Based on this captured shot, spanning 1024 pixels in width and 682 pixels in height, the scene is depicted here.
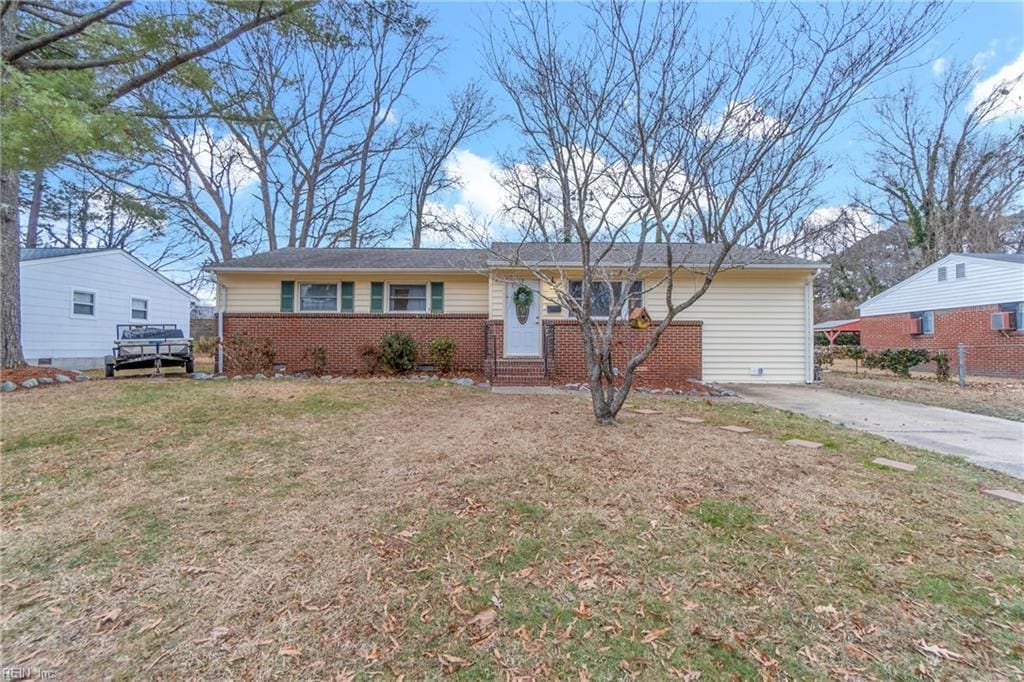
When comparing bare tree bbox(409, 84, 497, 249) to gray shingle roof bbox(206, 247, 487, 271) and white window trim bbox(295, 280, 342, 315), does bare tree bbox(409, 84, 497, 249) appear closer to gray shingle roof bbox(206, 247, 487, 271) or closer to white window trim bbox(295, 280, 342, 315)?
gray shingle roof bbox(206, 247, 487, 271)

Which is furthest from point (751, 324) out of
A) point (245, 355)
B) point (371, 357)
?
point (245, 355)

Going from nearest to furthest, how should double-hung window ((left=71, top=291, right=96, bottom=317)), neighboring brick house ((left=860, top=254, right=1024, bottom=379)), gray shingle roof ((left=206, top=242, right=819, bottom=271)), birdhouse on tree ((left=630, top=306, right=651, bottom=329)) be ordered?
birdhouse on tree ((left=630, top=306, right=651, bottom=329)) → gray shingle roof ((left=206, top=242, right=819, bottom=271)) → neighboring brick house ((left=860, top=254, right=1024, bottom=379)) → double-hung window ((left=71, top=291, right=96, bottom=317))

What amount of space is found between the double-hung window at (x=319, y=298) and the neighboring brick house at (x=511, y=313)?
26 mm

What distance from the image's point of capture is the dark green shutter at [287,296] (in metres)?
11.0

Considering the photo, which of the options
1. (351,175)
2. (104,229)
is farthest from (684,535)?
(104,229)

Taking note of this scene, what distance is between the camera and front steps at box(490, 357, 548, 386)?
900cm

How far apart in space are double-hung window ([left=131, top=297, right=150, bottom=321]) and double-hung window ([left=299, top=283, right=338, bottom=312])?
9.19m

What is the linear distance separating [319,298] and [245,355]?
218cm

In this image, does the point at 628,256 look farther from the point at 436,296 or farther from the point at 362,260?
the point at 362,260

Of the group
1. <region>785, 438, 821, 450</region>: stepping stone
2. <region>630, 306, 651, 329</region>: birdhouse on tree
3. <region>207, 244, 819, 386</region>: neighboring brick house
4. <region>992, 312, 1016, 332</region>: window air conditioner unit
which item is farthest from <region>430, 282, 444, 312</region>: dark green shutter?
<region>992, 312, 1016, 332</region>: window air conditioner unit

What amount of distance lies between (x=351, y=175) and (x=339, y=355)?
13.2 metres

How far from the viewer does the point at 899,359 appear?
1324cm

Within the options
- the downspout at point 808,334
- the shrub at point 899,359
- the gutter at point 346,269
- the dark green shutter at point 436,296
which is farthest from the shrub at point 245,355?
the shrub at point 899,359

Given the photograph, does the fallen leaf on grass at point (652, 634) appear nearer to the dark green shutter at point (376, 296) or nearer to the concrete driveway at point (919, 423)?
the concrete driveway at point (919, 423)
